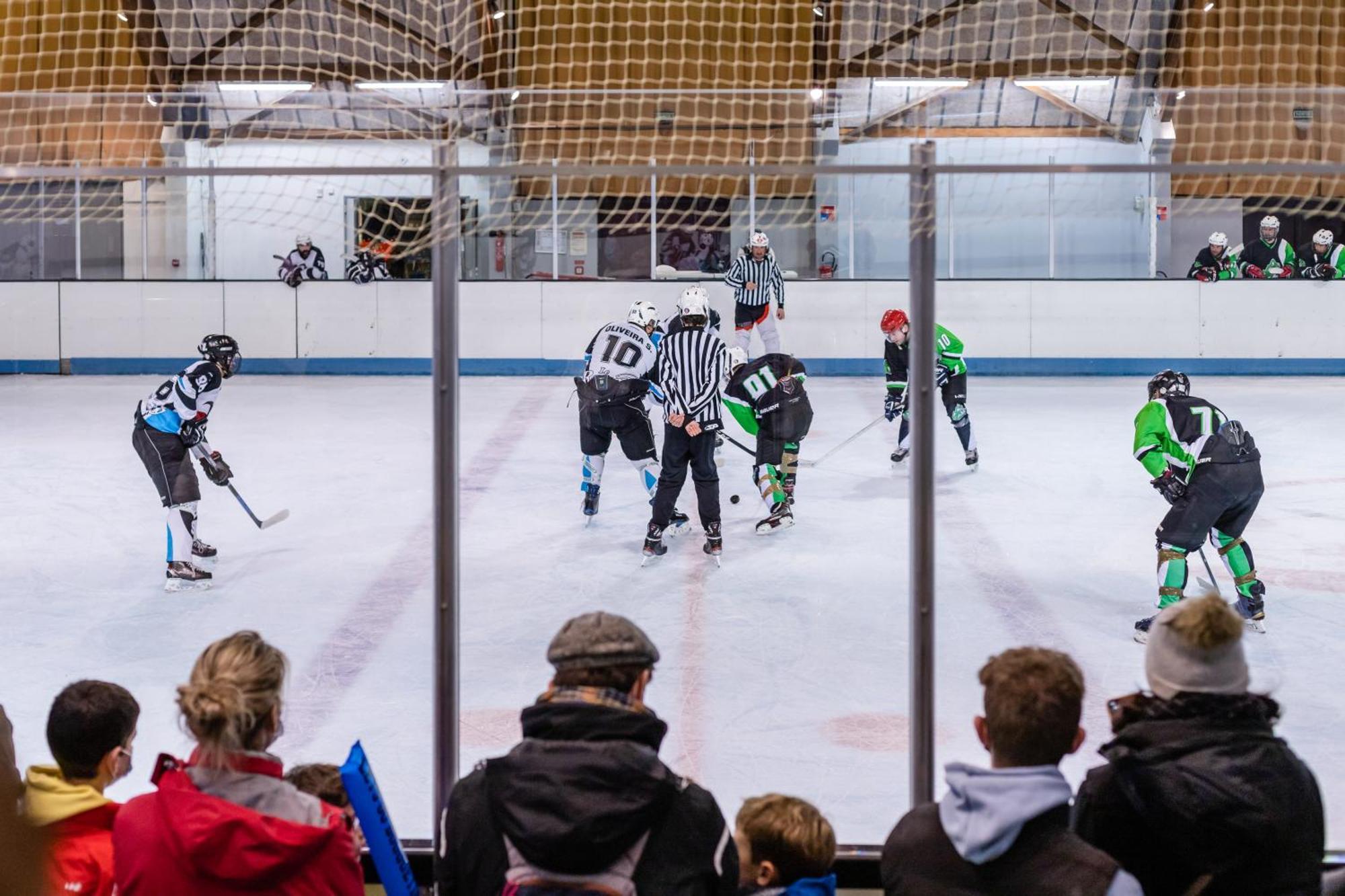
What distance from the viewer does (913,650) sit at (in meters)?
2.69

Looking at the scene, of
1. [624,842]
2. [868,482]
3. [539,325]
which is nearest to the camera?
[624,842]

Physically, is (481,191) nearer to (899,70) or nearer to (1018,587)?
(899,70)

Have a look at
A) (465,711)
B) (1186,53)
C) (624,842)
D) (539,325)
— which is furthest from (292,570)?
(1186,53)

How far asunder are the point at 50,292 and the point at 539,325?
4892mm

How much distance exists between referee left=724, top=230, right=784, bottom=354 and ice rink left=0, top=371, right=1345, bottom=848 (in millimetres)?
2431

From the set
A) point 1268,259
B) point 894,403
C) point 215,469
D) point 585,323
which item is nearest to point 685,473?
point 215,469

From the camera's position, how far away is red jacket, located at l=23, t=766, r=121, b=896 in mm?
2139

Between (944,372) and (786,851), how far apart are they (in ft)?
23.0

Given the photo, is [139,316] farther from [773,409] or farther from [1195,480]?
[1195,480]

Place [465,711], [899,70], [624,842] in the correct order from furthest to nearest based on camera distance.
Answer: [899,70]
[465,711]
[624,842]

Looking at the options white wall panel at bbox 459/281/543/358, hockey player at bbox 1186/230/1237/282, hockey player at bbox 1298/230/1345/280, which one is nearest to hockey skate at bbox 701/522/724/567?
white wall panel at bbox 459/281/543/358

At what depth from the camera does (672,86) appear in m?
11.7

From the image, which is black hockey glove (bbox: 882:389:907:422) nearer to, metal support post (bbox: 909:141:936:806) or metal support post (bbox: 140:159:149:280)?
metal support post (bbox: 140:159:149:280)

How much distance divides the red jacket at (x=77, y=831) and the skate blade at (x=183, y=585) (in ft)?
13.4
